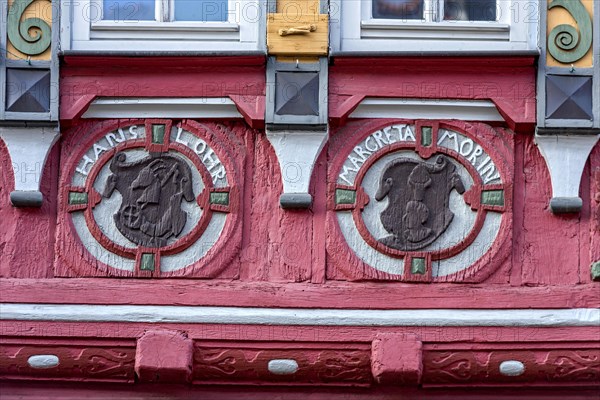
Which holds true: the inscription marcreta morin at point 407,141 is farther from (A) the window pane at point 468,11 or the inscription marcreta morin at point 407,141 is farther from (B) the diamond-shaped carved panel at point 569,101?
(A) the window pane at point 468,11

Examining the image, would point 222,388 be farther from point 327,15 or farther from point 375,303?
point 327,15

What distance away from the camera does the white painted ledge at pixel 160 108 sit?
9.75m

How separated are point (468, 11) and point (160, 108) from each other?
5.54 ft

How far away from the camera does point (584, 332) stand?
9500mm

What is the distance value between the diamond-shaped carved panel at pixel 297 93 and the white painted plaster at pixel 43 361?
168cm

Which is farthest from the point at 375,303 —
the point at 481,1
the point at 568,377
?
the point at 481,1

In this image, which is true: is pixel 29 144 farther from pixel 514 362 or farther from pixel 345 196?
pixel 514 362

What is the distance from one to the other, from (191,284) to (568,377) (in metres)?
1.95

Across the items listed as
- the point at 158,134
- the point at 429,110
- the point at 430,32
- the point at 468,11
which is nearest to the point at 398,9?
the point at 430,32

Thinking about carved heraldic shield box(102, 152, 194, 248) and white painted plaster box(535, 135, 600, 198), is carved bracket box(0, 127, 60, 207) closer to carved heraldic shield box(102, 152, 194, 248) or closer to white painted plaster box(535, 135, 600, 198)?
carved heraldic shield box(102, 152, 194, 248)

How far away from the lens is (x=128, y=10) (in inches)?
391

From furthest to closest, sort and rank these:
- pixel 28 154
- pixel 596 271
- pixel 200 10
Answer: pixel 200 10 → pixel 28 154 → pixel 596 271

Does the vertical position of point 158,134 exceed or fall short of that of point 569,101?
it falls short

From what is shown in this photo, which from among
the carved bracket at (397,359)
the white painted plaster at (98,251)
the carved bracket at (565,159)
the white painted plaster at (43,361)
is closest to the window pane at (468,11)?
the carved bracket at (565,159)
